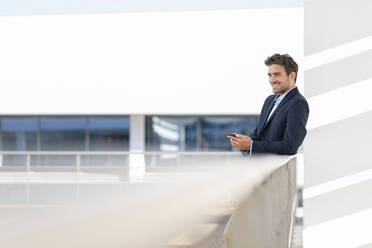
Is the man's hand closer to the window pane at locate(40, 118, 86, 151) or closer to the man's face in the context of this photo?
the man's face

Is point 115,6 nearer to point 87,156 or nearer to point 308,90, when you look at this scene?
point 87,156

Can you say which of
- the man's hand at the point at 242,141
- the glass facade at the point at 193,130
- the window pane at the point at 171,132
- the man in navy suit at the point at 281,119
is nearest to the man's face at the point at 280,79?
the man in navy suit at the point at 281,119

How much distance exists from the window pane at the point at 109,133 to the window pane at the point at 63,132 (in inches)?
7.5

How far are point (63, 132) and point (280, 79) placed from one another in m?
8.70

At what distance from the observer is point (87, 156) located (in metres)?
9.54

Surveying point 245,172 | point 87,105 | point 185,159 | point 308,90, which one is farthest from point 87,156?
point 245,172

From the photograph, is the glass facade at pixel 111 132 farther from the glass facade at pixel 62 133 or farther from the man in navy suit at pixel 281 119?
the man in navy suit at pixel 281 119

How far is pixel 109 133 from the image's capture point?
9.47 meters

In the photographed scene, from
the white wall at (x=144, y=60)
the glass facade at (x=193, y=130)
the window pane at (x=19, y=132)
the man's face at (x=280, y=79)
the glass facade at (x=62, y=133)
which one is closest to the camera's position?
the man's face at (x=280, y=79)

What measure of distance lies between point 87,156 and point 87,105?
0.91 metres

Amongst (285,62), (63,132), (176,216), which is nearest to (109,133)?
(63,132)

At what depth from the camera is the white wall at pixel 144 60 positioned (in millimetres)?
9062

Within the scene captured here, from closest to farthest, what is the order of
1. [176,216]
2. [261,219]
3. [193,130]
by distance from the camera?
[176,216]
[261,219]
[193,130]

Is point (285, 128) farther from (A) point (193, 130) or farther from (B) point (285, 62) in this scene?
(A) point (193, 130)
